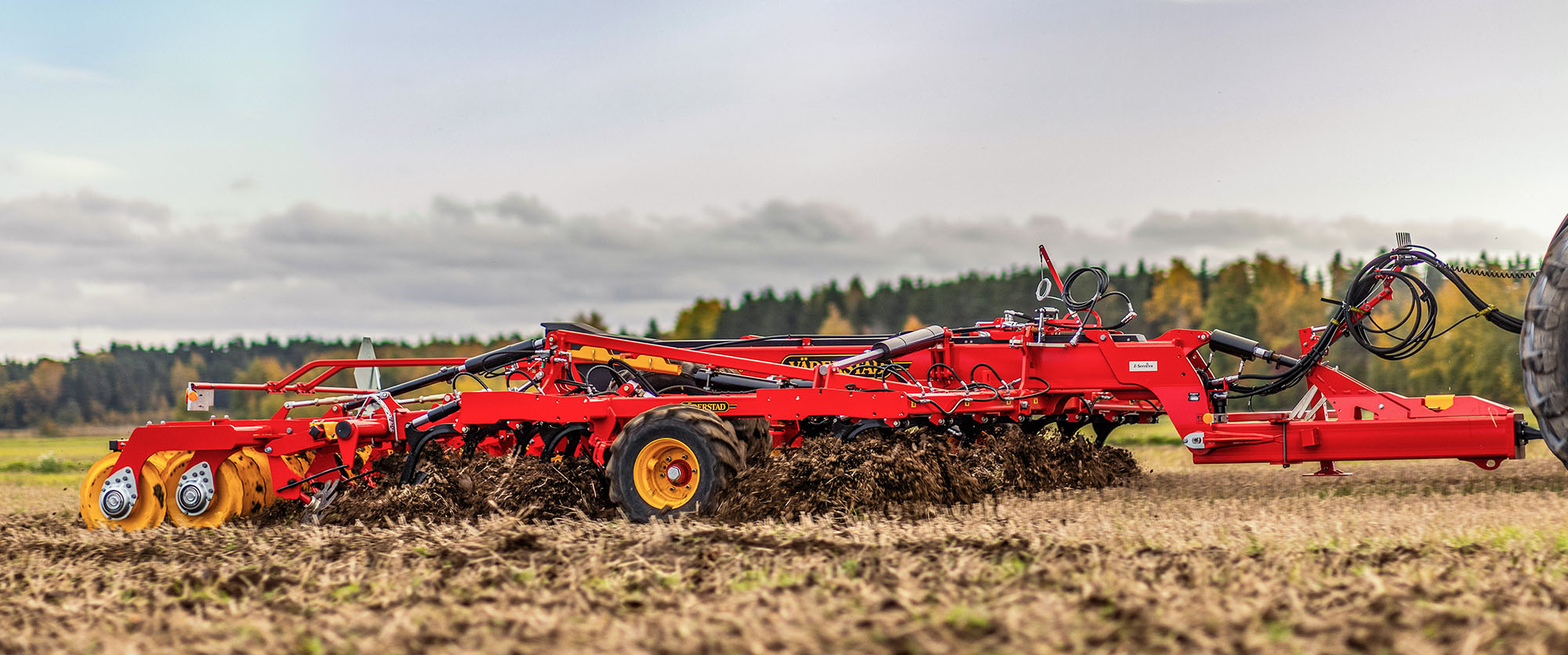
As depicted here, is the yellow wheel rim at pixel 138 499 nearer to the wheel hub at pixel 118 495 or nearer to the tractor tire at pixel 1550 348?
the wheel hub at pixel 118 495

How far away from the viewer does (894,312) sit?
59.7 metres

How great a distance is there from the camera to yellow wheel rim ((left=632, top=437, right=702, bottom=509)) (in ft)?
26.9

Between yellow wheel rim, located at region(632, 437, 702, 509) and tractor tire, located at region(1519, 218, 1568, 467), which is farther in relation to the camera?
yellow wheel rim, located at region(632, 437, 702, 509)

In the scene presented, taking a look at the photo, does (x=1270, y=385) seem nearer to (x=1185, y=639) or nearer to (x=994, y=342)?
(x=994, y=342)

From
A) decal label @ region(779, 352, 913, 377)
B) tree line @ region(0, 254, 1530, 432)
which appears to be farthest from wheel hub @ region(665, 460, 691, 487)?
tree line @ region(0, 254, 1530, 432)

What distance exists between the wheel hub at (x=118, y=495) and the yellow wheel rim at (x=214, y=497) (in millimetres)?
254

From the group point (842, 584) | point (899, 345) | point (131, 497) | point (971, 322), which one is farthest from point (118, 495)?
point (971, 322)

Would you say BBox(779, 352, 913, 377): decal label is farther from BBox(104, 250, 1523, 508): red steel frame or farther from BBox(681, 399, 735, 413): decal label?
BBox(681, 399, 735, 413): decal label

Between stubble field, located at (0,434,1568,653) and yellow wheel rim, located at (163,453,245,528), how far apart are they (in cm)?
98

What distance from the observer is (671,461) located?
8344 mm

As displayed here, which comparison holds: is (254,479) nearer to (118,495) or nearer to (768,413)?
(118,495)

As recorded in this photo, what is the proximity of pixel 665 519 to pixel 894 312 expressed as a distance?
52.2 m

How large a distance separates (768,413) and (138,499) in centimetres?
505

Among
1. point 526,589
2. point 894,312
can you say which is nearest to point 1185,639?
point 526,589
